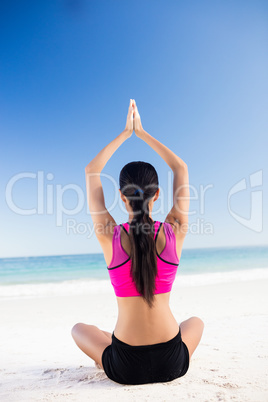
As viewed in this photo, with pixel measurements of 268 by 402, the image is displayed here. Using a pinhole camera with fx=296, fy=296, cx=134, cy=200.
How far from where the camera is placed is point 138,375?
1823mm

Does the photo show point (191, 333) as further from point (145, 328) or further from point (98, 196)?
point (98, 196)

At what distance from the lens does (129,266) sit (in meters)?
1.69

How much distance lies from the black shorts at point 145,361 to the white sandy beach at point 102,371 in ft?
0.18

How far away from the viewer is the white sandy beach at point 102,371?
1776 mm

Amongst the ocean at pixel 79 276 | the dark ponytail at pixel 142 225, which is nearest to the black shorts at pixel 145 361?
the dark ponytail at pixel 142 225

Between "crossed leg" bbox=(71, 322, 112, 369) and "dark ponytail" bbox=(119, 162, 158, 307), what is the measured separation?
573mm

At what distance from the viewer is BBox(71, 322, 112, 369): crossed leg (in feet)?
6.60

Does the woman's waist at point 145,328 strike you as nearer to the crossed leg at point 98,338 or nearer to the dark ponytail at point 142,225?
the dark ponytail at point 142,225

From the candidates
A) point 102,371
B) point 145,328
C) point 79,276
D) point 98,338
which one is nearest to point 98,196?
point 145,328

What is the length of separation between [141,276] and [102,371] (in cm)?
110

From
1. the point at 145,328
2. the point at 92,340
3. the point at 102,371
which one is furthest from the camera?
the point at 102,371

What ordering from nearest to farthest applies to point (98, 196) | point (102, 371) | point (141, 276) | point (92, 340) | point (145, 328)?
point (141, 276) → point (145, 328) → point (98, 196) → point (92, 340) → point (102, 371)

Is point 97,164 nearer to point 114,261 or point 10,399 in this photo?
point 114,261

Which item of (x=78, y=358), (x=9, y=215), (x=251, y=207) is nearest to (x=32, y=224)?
(x=9, y=215)
